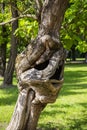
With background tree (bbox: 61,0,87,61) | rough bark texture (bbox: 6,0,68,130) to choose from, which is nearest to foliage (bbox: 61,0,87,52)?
background tree (bbox: 61,0,87,61)

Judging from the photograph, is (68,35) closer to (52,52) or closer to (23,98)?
(52,52)

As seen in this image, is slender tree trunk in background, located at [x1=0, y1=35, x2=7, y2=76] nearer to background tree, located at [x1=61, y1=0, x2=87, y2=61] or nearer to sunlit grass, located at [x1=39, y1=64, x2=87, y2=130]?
sunlit grass, located at [x1=39, y1=64, x2=87, y2=130]

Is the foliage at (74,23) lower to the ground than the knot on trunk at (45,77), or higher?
higher

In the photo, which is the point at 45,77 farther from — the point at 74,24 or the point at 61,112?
the point at 61,112

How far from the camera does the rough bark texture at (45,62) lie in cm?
827

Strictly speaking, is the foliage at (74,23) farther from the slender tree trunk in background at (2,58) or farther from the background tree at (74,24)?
the slender tree trunk in background at (2,58)

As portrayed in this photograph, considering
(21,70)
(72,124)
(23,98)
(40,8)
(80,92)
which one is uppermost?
(40,8)

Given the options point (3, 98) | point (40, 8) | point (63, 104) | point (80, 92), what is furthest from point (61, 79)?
point (80, 92)

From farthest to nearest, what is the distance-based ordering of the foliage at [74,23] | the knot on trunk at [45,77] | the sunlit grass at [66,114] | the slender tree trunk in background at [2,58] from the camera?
the slender tree trunk in background at [2,58] < the sunlit grass at [66,114] < the foliage at [74,23] < the knot on trunk at [45,77]

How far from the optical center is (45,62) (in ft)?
27.8

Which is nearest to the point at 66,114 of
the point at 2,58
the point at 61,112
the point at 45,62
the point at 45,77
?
the point at 61,112

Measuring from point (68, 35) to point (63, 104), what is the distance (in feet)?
22.7

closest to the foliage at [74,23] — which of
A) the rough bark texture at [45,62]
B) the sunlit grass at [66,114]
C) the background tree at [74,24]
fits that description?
the background tree at [74,24]

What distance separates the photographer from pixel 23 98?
8773 mm
